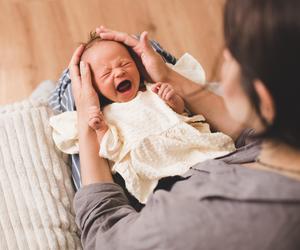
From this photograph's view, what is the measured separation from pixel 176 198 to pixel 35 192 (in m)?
0.44

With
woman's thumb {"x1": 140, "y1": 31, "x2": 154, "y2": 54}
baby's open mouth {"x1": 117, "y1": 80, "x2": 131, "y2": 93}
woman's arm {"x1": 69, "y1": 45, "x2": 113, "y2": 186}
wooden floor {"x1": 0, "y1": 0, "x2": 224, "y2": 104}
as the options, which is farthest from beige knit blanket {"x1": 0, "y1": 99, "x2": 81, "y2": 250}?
wooden floor {"x1": 0, "y1": 0, "x2": 224, "y2": 104}

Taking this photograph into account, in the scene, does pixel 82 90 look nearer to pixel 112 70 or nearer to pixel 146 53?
pixel 112 70

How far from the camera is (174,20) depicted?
1.82 metres

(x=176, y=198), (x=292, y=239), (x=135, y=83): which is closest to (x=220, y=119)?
(x=135, y=83)

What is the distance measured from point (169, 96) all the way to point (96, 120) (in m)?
0.20

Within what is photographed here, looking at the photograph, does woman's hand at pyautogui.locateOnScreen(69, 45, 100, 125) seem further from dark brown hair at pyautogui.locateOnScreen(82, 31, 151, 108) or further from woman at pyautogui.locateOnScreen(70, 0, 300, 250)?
woman at pyautogui.locateOnScreen(70, 0, 300, 250)

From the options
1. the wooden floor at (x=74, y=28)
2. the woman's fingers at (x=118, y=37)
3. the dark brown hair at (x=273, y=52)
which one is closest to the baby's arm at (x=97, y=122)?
the woman's fingers at (x=118, y=37)

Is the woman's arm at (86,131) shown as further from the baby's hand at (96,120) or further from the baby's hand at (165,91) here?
the baby's hand at (165,91)

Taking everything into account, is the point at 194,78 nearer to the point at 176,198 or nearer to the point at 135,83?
the point at 135,83

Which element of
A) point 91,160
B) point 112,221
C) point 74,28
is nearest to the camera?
point 112,221

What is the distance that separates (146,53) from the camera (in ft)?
3.83

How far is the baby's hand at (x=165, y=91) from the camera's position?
3.62 feet

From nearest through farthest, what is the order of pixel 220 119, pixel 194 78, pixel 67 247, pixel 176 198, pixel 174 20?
1. pixel 176 198
2. pixel 67 247
3. pixel 220 119
4. pixel 194 78
5. pixel 174 20

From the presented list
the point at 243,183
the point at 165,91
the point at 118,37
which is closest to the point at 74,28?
the point at 118,37
